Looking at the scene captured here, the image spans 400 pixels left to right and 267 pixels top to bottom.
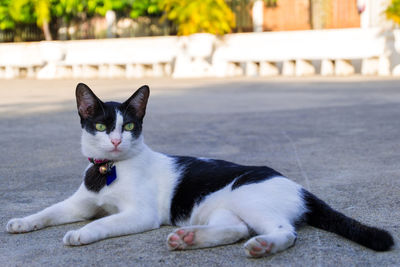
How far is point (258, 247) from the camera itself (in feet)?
7.91

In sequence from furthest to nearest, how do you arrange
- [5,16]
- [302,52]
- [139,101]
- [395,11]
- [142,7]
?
[5,16] → [142,7] → [302,52] → [395,11] → [139,101]

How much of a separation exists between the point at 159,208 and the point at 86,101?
0.62 meters

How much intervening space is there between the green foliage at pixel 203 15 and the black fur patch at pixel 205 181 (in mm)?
13834

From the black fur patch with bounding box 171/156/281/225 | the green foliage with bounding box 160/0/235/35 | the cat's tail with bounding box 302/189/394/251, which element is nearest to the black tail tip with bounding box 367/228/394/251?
the cat's tail with bounding box 302/189/394/251

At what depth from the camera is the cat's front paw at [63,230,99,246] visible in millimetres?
2666

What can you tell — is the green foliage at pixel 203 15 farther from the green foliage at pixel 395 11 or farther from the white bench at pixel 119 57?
the green foliage at pixel 395 11

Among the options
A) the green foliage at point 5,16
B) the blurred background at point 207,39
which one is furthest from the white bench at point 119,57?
the green foliage at point 5,16

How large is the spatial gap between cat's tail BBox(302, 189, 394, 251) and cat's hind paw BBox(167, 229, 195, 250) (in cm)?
58

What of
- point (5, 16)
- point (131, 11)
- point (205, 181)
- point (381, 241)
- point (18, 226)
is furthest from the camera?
point (5, 16)

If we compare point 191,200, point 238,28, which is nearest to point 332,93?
point 191,200

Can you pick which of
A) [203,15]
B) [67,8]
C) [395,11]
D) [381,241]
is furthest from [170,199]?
[67,8]

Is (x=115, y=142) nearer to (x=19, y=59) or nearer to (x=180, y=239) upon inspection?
(x=180, y=239)

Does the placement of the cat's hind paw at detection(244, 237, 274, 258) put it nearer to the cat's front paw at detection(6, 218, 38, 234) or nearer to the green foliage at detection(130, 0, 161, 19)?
the cat's front paw at detection(6, 218, 38, 234)

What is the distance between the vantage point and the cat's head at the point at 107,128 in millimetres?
2963
